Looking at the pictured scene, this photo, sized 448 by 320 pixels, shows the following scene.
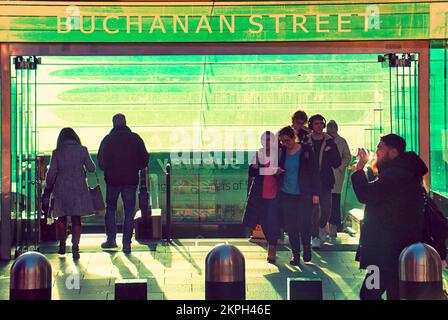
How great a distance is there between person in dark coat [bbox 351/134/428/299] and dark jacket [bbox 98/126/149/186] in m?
4.97

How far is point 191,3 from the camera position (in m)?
12.0

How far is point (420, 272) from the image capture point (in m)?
8.12

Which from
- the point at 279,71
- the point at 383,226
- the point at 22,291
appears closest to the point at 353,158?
the point at 279,71

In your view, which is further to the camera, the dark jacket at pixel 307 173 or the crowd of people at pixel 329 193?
the dark jacket at pixel 307 173

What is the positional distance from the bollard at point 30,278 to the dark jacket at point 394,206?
2585mm

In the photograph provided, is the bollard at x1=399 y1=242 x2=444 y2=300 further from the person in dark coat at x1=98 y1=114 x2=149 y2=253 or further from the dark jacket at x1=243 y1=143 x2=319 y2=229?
the person in dark coat at x1=98 y1=114 x2=149 y2=253

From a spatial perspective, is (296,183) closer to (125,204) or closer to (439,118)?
(439,118)

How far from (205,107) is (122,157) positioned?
2.77 m

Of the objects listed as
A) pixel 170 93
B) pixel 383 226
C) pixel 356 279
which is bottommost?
pixel 356 279

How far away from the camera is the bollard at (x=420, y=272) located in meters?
8.12

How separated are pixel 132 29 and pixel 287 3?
168cm

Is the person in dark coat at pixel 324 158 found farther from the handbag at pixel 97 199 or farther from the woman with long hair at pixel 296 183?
the handbag at pixel 97 199

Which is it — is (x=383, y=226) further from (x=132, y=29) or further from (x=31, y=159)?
(x=31, y=159)

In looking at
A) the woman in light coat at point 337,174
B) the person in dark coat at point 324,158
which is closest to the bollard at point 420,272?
the person in dark coat at point 324,158
